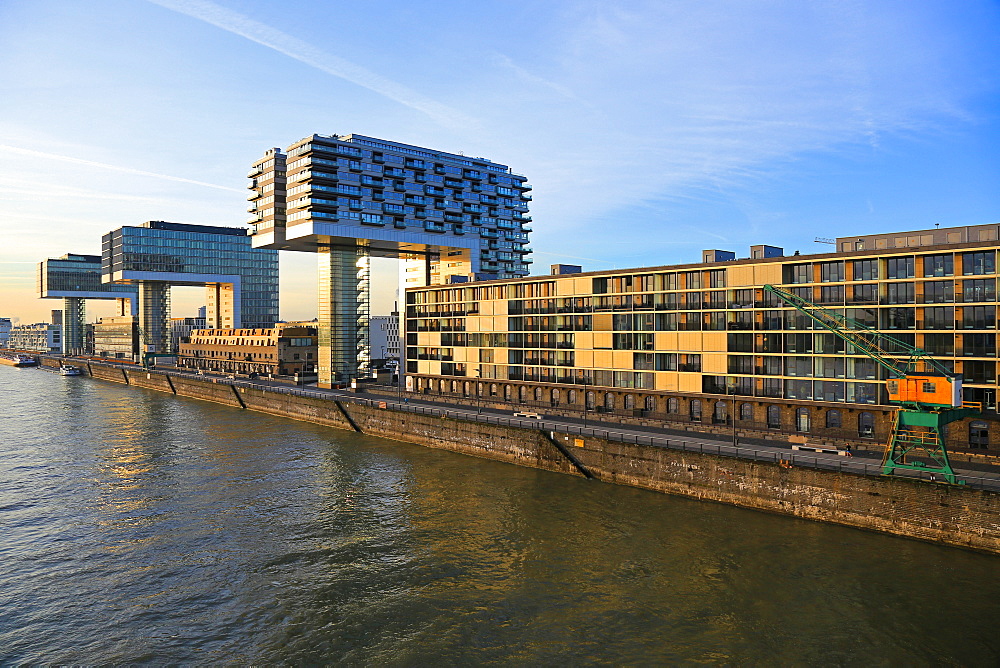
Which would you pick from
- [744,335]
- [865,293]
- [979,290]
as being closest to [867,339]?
[865,293]

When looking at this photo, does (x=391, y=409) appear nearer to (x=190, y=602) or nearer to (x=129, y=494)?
(x=129, y=494)

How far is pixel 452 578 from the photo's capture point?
3666cm

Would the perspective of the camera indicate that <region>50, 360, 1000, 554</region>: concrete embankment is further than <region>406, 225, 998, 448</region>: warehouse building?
No

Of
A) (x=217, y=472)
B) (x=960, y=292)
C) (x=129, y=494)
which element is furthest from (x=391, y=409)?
(x=960, y=292)

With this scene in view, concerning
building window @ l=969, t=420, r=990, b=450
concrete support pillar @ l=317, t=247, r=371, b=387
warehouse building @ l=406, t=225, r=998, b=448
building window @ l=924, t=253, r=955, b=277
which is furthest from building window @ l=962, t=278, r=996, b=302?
concrete support pillar @ l=317, t=247, r=371, b=387

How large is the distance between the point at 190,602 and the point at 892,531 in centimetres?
4619

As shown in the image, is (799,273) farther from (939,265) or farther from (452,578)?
(452,578)

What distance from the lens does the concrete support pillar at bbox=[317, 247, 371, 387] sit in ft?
406

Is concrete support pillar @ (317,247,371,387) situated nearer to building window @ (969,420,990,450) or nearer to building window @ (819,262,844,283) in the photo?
building window @ (819,262,844,283)

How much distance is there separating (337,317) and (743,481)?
3695 inches

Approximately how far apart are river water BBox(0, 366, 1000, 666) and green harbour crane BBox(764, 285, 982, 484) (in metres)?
7.42

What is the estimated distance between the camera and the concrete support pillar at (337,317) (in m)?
124

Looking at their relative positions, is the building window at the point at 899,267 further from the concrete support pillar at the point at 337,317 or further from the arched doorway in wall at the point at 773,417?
the concrete support pillar at the point at 337,317

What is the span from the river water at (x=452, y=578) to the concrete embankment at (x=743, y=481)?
138 centimetres
